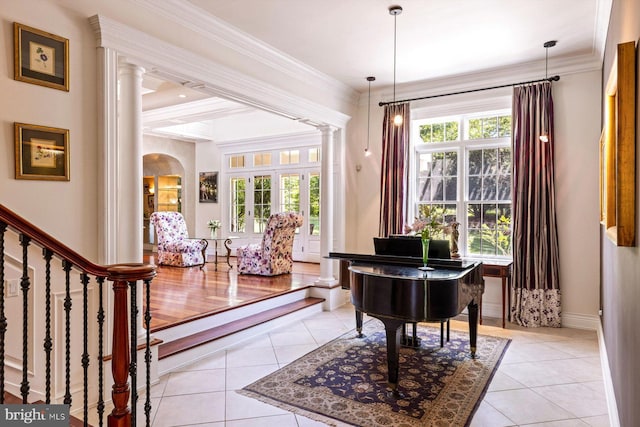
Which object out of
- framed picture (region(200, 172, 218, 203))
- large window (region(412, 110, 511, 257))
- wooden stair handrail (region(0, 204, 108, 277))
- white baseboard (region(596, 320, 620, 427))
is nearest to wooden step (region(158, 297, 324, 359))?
wooden stair handrail (region(0, 204, 108, 277))

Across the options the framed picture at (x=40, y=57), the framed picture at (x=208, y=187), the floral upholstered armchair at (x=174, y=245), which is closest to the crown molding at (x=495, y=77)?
the framed picture at (x=40, y=57)

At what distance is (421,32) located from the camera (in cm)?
403

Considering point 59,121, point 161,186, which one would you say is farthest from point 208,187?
point 59,121

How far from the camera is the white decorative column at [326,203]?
18.7ft

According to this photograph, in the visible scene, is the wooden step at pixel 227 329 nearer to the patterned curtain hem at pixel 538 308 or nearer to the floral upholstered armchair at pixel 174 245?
the patterned curtain hem at pixel 538 308

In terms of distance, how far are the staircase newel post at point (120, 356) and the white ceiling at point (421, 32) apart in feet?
8.91

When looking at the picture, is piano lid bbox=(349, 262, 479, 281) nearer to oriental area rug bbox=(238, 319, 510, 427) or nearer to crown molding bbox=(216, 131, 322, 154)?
oriental area rug bbox=(238, 319, 510, 427)

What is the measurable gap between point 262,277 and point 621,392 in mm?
5067

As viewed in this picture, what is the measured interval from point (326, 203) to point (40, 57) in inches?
148

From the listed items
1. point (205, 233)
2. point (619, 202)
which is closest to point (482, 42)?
point (619, 202)

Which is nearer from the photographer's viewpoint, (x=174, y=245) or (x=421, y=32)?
(x=421, y=32)

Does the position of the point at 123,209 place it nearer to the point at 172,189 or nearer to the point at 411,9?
the point at 411,9

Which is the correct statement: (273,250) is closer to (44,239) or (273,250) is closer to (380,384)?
(380,384)

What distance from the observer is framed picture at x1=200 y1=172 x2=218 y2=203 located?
32.7ft
